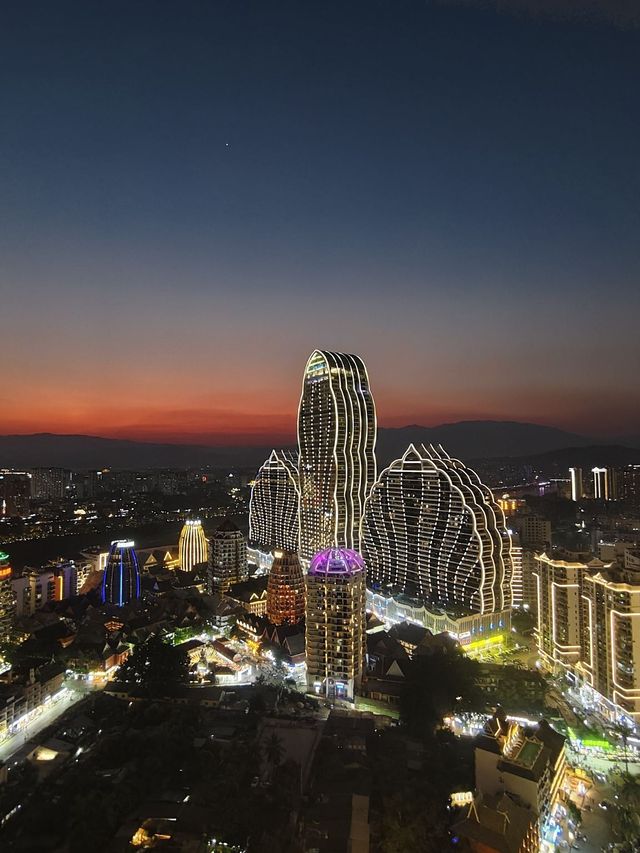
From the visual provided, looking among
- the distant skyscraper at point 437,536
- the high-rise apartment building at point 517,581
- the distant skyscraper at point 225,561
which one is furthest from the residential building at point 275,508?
the high-rise apartment building at point 517,581

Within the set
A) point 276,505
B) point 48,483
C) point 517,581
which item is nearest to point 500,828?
point 517,581

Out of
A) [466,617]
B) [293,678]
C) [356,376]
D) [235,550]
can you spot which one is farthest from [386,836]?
[356,376]

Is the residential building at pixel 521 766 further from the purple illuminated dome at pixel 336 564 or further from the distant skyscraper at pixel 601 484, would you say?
the distant skyscraper at pixel 601 484

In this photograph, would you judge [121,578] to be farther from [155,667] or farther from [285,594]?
[155,667]

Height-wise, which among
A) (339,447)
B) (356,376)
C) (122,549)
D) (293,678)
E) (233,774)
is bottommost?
(293,678)

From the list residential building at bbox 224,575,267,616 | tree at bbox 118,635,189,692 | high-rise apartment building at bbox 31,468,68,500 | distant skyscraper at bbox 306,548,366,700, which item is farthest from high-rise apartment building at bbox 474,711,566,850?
high-rise apartment building at bbox 31,468,68,500

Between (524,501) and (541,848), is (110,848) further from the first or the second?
(524,501)
